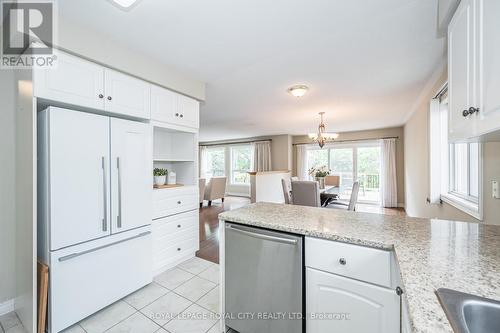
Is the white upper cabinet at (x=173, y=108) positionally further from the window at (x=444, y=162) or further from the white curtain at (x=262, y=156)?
the white curtain at (x=262, y=156)

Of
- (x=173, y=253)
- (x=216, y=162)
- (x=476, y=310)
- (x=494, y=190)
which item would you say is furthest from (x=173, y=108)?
(x=216, y=162)

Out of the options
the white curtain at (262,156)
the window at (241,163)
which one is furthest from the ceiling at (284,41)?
the window at (241,163)

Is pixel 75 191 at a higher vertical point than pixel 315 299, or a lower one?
higher

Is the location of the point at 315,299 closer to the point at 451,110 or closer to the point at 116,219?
the point at 451,110

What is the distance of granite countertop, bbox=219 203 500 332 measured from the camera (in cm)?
64

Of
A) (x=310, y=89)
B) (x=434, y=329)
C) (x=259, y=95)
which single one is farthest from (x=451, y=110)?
(x=259, y=95)

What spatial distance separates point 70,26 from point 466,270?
2779mm

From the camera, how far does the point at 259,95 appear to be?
3.36 m

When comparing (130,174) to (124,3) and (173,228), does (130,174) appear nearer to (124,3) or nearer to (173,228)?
(173,228)

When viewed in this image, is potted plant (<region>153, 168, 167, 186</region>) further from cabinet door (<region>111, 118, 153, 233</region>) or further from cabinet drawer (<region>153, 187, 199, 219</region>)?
cabinet door (<region>111, 118, 153, 233</region>)

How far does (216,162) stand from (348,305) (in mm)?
8602

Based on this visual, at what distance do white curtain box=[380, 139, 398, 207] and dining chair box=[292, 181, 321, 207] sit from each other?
413 cm

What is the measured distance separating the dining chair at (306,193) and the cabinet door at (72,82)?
2794 millimetres

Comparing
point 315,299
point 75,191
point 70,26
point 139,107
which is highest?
point 70,26
